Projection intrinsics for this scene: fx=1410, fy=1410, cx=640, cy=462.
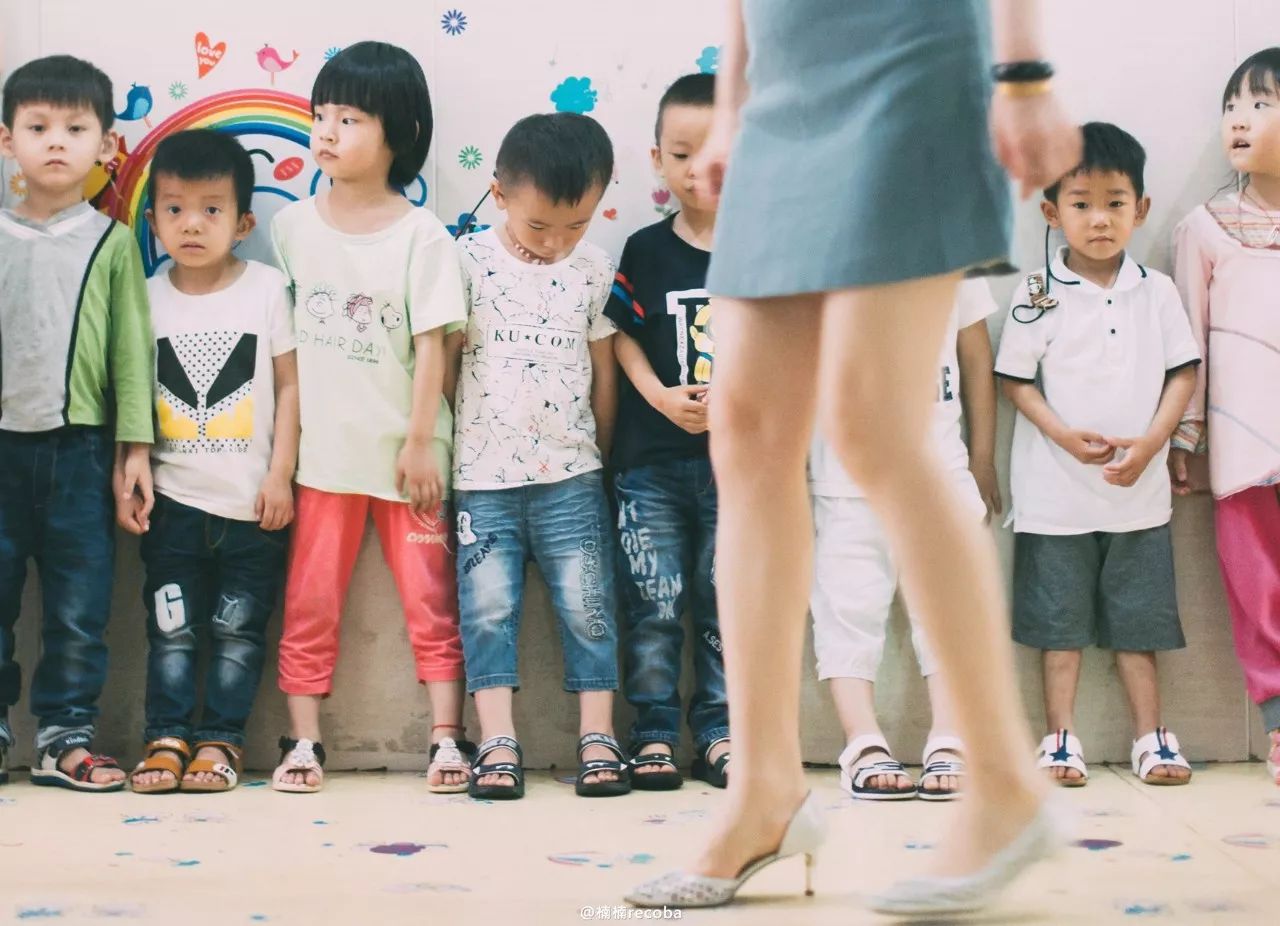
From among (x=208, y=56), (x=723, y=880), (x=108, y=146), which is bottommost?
(x=723, y=880)

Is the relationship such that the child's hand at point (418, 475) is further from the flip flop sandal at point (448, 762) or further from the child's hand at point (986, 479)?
the child's hand at point (986, 479)

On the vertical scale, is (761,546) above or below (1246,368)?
below

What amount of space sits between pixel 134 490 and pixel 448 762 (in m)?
0.69

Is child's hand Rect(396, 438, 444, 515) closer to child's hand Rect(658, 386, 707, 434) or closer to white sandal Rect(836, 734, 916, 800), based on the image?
child's hand Rect(658, 386, 707, 434)

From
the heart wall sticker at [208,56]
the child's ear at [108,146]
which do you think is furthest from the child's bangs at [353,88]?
the child's ear at [108,146]

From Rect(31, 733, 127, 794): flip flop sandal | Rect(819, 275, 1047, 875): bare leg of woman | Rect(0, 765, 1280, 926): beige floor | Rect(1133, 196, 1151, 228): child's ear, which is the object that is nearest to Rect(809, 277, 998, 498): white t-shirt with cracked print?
Rect(1133, 196, 1151, 228): child's ear

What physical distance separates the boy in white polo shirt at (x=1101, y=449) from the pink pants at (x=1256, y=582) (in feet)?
0.33

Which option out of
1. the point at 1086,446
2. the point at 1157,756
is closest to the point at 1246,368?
the point at 1086,446

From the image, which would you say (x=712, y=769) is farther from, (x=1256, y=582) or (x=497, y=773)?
(x=1256, y=582)

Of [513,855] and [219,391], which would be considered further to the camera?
[219,391]

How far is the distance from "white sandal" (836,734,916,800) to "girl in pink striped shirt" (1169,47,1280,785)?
63 cm

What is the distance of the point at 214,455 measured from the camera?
7.68 ft

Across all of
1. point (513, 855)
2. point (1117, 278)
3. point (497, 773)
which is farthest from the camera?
point (1117, 278)

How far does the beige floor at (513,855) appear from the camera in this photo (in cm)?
140
